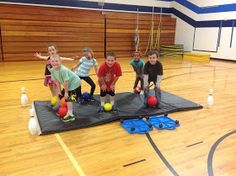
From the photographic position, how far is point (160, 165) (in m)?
2.08

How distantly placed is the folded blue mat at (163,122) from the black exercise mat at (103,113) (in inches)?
5.3

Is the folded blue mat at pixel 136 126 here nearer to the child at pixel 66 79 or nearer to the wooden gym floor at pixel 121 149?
the wooden gym floor at pixel 121 149

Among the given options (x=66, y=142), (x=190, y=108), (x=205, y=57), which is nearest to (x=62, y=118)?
(x=66, y=142)

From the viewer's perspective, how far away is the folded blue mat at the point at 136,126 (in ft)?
9.00

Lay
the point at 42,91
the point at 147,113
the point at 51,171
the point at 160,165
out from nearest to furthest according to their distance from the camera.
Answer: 1. the point at 51,171
2. the point at 160,165
3. the point at 147,113
4. the point at 42,91

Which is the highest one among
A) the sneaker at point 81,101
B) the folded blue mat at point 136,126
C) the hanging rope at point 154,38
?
the hanging rope at point 154,38

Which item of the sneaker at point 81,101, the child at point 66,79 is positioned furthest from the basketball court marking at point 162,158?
the sneaker at point 81,101

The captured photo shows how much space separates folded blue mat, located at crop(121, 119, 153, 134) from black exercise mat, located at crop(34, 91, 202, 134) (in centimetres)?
12

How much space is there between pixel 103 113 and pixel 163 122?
85 cm

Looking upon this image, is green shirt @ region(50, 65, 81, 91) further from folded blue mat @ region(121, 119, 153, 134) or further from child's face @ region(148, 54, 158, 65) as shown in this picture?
child's face @ region(148, 54, 158, 65)

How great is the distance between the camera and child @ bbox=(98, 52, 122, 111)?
10.6 ft

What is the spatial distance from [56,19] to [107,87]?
682 centimetres

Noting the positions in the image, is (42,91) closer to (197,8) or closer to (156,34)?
(156,34)

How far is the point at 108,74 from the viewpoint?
334 centimetres
